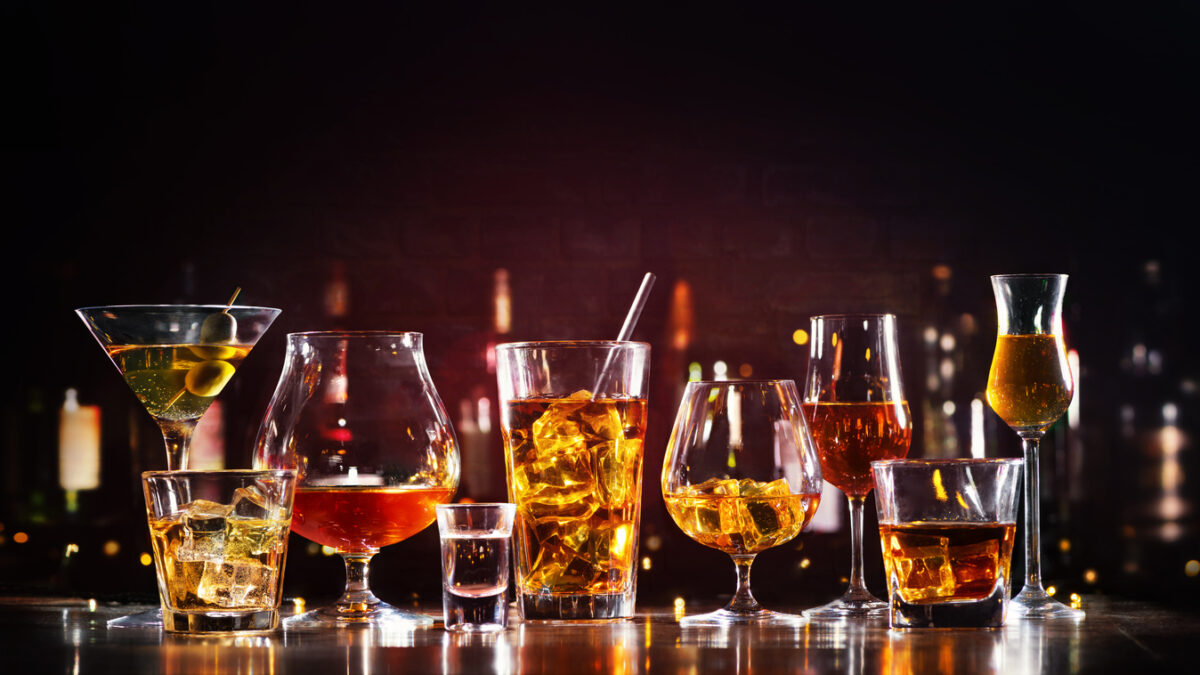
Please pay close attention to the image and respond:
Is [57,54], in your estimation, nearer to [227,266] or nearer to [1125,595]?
[227,266]

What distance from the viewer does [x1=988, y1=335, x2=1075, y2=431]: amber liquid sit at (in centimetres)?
145

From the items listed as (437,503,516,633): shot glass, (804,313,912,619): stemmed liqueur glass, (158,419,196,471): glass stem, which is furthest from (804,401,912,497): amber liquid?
(158,419,196,471): glass stem

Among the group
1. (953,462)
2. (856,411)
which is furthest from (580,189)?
(953,462)

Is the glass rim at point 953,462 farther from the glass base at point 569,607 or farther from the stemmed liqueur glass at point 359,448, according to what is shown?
the stemmed liqueur glass at point 359,448

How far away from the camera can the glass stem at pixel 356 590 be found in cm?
144

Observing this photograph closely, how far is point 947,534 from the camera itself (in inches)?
49.9

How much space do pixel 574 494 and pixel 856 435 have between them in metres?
0.35

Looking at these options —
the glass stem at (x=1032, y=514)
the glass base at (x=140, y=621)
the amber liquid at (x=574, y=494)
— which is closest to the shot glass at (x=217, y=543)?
the glass base at (x=140, y=621)

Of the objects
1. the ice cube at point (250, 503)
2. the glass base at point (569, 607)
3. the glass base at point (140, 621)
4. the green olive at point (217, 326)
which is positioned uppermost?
the green olive at point (217, 326)

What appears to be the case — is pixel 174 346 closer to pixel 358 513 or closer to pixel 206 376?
pixel 206 376

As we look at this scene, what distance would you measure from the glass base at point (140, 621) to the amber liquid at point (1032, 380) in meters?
0.97

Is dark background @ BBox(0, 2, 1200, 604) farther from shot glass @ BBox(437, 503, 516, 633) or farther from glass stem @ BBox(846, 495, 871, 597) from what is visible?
shot glass @ BBox(437, 503, 516, 633)

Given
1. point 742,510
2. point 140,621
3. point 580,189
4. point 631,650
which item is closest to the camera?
point 631,650

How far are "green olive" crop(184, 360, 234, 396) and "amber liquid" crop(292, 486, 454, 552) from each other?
0.52ft
